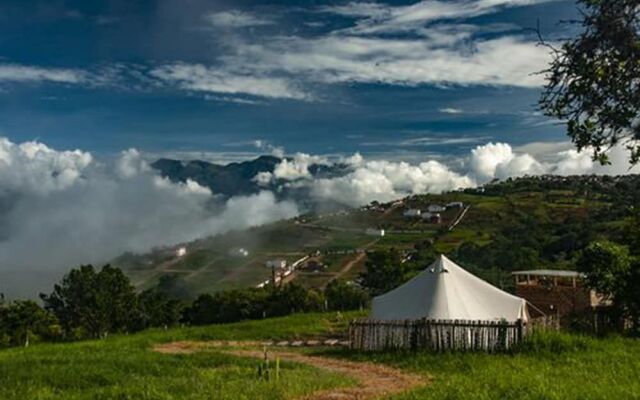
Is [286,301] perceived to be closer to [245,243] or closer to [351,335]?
[351,335]

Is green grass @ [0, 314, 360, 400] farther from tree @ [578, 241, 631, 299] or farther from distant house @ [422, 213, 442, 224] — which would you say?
distant house @ [422, 213, 442, 224]

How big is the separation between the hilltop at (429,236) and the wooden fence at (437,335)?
33.8m

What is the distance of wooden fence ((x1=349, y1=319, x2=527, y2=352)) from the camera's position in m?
21.6

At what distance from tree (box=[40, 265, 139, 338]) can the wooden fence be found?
24.1 meters

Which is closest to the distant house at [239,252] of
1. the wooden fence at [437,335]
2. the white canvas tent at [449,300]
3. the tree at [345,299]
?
the tree at [345,299]

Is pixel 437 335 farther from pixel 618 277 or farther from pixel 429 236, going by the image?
pixel 429 236

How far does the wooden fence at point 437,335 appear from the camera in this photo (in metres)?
21.6

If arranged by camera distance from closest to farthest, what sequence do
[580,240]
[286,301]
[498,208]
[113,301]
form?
[113,301], [286,301], [580,240], [498,208]

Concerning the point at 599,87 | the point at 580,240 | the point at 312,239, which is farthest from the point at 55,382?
the point at 312,239

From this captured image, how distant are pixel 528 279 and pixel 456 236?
7682 cm

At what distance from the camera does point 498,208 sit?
134625mm

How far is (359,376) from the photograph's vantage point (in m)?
18.6

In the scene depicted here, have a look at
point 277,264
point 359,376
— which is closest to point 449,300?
point 359,376

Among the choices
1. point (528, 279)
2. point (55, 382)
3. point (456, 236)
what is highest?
point (456, 236)
